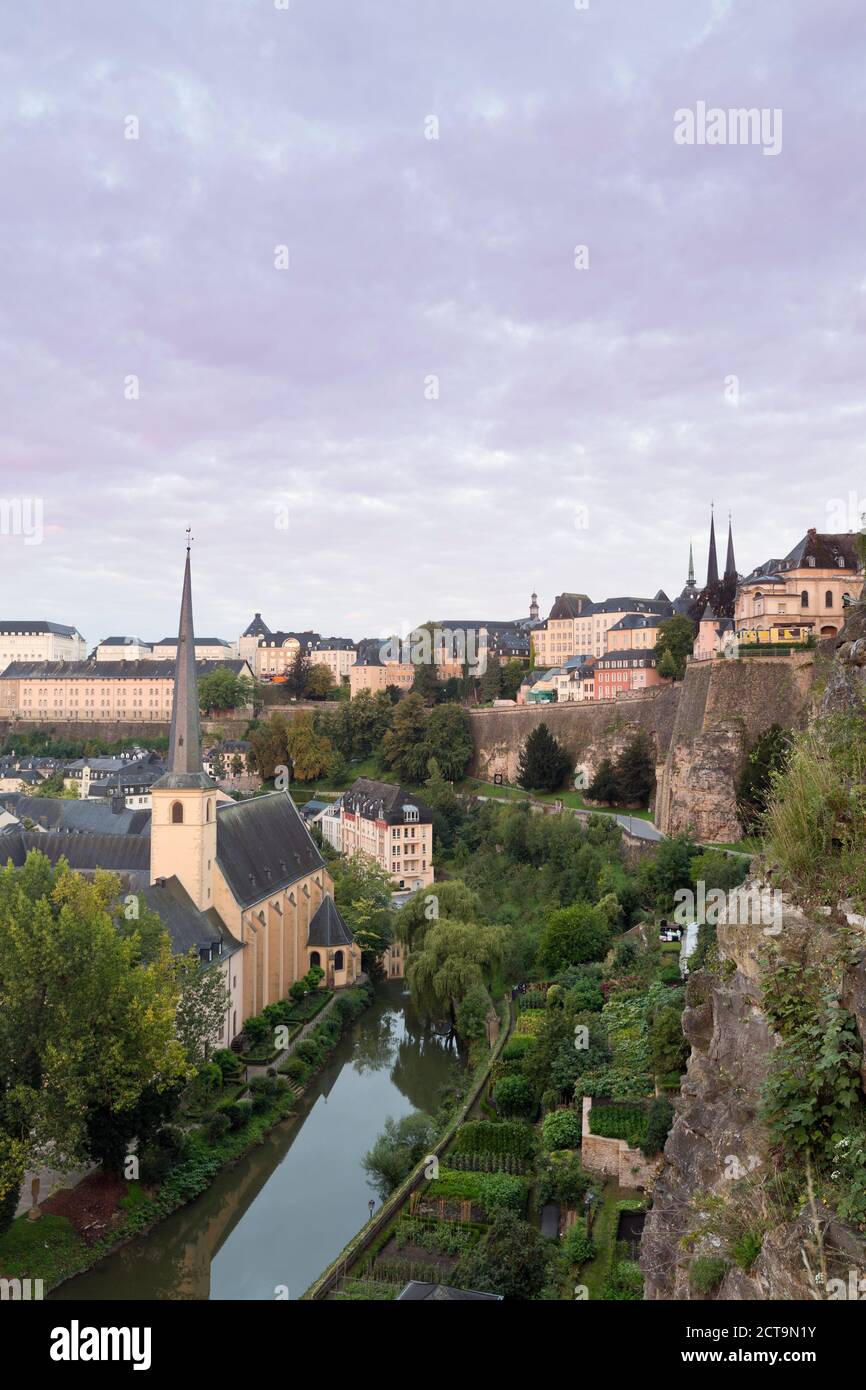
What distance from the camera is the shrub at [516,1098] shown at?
22828 mm

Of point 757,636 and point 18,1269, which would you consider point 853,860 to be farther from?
point 757,636

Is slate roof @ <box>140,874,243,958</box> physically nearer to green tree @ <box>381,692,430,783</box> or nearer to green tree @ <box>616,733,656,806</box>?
green tree @ <box>616,733,656,806</box>

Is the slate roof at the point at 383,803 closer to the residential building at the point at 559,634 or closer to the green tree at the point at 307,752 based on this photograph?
the green tree at the point at 307,752

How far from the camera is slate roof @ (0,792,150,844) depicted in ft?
156

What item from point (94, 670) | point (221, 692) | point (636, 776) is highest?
point (94, 670)

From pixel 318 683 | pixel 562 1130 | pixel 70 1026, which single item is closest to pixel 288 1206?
pixel 562 1130

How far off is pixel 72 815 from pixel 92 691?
6568cm

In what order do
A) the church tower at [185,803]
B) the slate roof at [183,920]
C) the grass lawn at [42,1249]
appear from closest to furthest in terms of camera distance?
the grass lawn at [42,1249]
the slate roof at [183,920]
the church tower at [185,803]

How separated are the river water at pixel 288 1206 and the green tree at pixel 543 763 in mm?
26505

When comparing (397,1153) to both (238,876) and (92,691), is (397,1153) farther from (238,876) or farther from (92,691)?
(92,691)

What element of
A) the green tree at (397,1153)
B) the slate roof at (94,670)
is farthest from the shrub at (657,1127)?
the slate roof at (94,670)

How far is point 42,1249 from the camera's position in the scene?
1767 centimetres

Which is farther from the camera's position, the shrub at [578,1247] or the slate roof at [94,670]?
the slate roof at [94,670]

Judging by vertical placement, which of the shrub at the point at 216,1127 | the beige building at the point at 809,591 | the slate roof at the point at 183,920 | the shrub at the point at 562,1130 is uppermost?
the beige building at the point at 809,591
